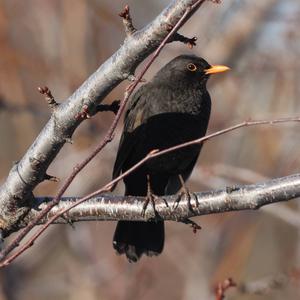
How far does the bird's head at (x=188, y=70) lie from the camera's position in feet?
17.4

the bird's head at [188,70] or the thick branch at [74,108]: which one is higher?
the bird's head at [188,70]

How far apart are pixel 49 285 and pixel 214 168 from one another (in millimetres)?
2727

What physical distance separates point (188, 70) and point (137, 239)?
1323mm

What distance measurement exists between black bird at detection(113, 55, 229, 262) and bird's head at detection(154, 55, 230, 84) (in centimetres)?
8

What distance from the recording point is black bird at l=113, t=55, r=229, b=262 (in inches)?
191

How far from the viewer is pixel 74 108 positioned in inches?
126

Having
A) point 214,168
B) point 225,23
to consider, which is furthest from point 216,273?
point 225,23

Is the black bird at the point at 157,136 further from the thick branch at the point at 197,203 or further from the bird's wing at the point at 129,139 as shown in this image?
the thick branch at the point at 197,203

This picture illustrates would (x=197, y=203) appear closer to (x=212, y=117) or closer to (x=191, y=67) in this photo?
(x=191, y=67)

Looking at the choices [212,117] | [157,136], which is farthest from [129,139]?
[212,117]

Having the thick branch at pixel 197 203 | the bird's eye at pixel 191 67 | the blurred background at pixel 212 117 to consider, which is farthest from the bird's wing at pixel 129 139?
the blurred background at pixel 212 117

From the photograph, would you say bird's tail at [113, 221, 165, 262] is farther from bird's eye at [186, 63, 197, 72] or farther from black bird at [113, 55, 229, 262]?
bird's eye at [186, 63, 197, 72]

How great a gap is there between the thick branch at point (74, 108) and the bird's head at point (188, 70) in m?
1.96

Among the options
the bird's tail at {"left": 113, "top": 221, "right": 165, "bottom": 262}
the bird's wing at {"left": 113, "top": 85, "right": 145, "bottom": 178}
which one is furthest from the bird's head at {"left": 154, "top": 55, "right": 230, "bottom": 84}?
the bird's tail at {"left": 113, "top": 221, "right": 165, "bottom": 262}
